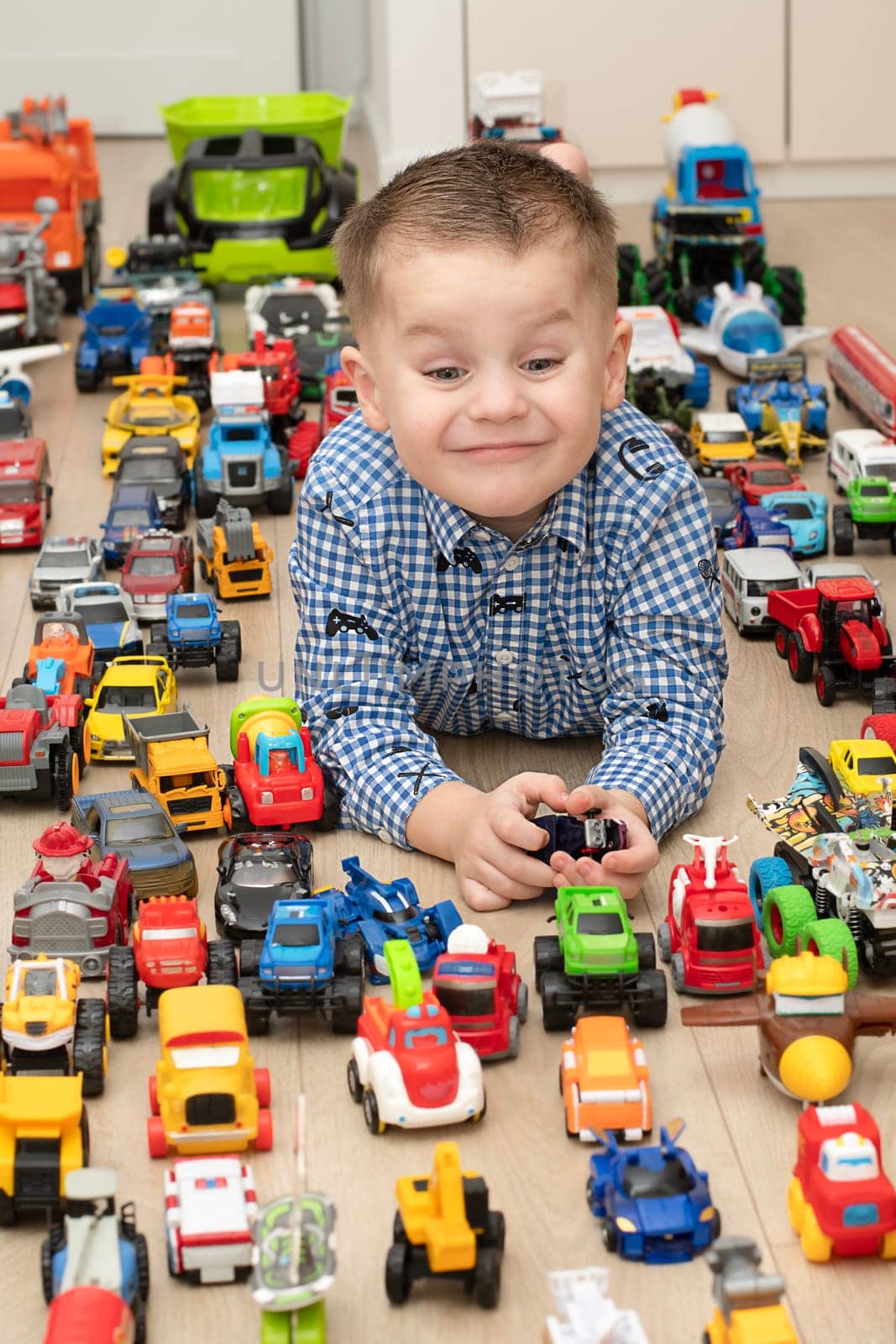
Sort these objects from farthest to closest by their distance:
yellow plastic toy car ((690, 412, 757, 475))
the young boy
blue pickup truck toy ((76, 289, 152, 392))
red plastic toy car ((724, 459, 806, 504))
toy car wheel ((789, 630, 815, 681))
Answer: blue pickup truck toy ((76, 289, 152, 392)) < yellow plastic toy car ((690, 412, 757, 475)) < red plastic toy car ((724, 459, 806, 504)) < toy car wheel ((789, 630, 815, 681)) < the young boy

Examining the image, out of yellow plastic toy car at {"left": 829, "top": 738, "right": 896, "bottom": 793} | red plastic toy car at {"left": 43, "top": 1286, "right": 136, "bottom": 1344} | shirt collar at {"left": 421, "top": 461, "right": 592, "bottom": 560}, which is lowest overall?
red plastic toy car at {"left": 43, "top": 1286, "right": 136, "bottom": 1344}

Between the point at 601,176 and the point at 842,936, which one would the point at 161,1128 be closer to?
the point at 842,936

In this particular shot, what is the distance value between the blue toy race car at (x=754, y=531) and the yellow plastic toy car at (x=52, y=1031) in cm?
100

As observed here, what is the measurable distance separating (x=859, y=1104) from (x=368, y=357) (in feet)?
2.16

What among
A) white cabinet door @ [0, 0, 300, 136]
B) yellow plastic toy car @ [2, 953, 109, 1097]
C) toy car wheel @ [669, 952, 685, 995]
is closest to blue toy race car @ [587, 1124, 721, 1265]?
toy car wheel @ [669, 952, 685, 995]

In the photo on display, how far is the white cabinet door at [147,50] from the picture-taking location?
14.1ft

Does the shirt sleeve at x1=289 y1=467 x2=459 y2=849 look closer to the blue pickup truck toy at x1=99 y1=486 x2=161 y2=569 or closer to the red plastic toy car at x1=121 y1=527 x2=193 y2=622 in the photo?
the red plastic toy car at x1=121 y1=527 x2=193 y2=622

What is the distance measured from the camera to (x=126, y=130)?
4.42 meters

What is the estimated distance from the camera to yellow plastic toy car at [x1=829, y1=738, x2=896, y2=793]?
1.30m

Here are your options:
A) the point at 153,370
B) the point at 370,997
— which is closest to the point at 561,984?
the point at 370,997

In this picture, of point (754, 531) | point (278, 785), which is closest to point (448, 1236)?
point (278, 785)

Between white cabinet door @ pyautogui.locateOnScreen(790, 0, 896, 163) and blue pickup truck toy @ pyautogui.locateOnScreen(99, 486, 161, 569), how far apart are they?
78.0 inches

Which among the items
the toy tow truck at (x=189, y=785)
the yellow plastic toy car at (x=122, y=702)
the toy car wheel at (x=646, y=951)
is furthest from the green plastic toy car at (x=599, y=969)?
the yellow plastic toy car at (x=122, y=702)

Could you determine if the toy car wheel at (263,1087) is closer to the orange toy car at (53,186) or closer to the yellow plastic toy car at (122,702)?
the yellow plastic toy car at (122,702)
